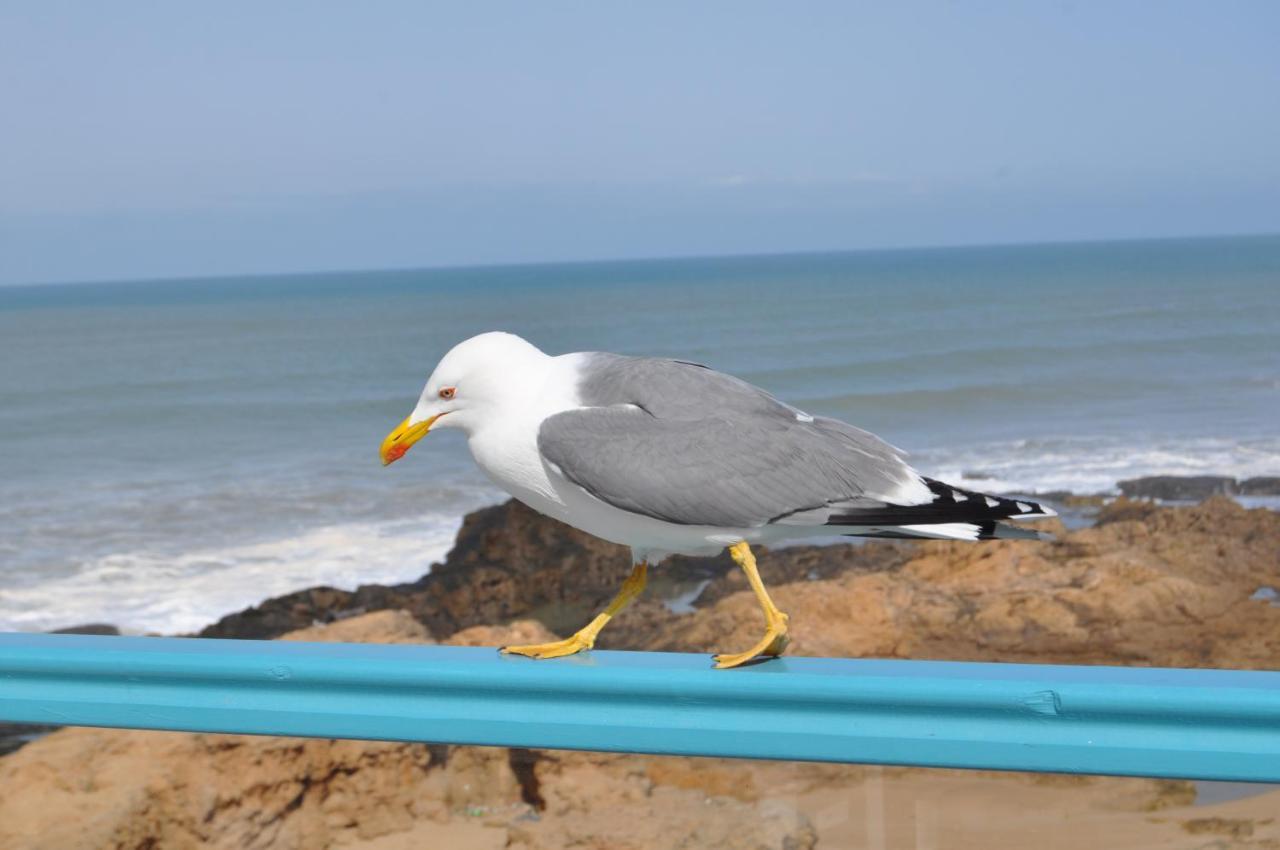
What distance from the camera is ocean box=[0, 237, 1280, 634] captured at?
12.9 meters

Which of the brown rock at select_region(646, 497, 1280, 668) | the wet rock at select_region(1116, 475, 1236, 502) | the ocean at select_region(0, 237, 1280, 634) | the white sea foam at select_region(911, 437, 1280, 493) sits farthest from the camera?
the white sea foam at select_region(911, 437, 1280, 493)

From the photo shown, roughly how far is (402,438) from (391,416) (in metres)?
22.7

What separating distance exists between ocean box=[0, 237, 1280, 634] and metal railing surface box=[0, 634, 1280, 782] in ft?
29.6

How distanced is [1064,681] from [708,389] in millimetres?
555

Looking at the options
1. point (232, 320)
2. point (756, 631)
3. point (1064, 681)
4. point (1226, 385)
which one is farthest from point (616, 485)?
point (232, 320)

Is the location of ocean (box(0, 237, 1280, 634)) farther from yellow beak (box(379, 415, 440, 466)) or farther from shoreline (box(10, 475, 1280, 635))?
yellow beak (box(379, 415, 440, 466))

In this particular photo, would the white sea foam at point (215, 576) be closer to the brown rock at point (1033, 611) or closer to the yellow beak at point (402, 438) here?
the brown rock at point (1033, 611)

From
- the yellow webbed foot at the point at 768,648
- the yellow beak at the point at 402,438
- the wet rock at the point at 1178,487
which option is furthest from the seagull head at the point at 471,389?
the wet rock at the point at 1178,487

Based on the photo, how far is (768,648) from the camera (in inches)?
62.1

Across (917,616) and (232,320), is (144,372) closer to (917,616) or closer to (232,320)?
(232,320)

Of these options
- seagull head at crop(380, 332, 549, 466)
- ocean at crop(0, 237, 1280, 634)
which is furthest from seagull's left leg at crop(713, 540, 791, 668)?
ocean at crop(0, 237, 1280, 634)

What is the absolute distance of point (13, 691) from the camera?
160 centimetres

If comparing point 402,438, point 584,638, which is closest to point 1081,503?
point 584,638

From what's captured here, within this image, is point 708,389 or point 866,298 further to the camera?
point 866,298
